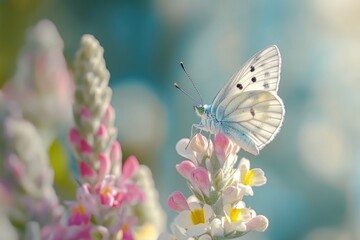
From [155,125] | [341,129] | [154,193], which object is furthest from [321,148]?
[154,193]

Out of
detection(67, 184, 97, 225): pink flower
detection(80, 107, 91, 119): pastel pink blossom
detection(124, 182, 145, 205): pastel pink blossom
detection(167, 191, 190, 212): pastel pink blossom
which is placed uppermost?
detection(80, 107, 91, 119): pastel pink blossom

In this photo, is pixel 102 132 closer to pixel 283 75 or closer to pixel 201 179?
pixel 201 179

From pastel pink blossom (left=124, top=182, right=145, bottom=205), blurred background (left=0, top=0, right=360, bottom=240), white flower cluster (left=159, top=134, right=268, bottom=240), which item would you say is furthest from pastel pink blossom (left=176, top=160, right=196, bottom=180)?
blurred background (left=0, top=0, right=360, bottom=240)

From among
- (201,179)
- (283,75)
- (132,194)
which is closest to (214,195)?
(201,179)

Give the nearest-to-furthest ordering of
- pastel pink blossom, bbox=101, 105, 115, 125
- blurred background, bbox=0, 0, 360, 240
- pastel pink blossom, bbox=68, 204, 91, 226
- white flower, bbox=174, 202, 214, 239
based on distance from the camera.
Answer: white flower, bbox=174, 202, 214, 239 < pastel pink blossom, bbox=68, 204, 91, 226 < pastel pink blossom, bbox=101, 105, 115, 125 < blurred background, bbox=0, 0, 360, 240

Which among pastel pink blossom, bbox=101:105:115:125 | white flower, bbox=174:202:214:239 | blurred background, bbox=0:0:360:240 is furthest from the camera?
blurred background, bbox=0:0:360:240

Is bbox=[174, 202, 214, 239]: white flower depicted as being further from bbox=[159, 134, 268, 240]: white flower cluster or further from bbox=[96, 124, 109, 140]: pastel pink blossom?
bbox=[96, 124, 109, 140]: pastel pink blossom

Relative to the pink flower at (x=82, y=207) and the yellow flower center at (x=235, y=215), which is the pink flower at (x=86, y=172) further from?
the yellow flower center at (x=235, y=215)

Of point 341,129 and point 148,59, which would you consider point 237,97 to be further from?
point 341,129

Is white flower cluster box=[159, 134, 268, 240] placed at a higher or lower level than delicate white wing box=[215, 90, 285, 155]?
lower
